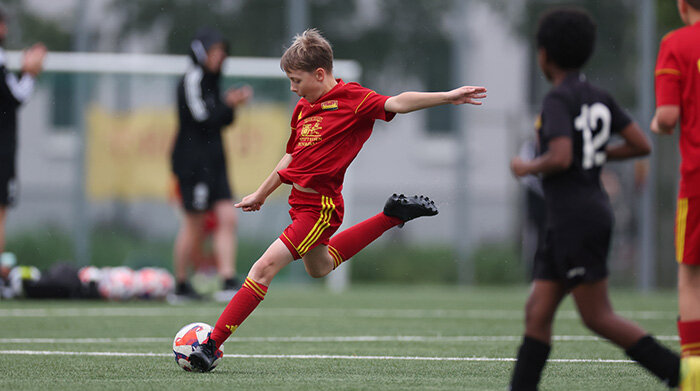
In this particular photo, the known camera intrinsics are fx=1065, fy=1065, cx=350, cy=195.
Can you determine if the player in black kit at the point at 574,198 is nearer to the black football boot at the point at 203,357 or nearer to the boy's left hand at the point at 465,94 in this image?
the boy's left hand at the point at 465,94

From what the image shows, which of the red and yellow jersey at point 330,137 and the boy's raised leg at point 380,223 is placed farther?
the boy's raised leg at point 380,223

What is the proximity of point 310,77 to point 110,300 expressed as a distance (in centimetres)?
581

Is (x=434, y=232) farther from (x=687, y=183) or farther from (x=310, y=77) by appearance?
(x=687, y=183)

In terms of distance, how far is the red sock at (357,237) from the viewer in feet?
18.0

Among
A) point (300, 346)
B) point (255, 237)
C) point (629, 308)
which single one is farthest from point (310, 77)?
point (255, 237)

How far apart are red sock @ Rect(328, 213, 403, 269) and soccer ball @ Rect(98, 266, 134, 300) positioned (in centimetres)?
514

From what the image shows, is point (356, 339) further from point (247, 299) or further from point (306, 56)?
point (306, 56)

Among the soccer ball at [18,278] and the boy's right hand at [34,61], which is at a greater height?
the boy's right hand at [34,61]

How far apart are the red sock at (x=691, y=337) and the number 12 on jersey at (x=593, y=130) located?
814 mm

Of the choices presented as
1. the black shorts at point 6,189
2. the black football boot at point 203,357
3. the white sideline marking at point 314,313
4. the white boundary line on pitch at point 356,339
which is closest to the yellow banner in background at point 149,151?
the black shorts at point 6,189

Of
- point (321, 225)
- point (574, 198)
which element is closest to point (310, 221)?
point (321, 225)

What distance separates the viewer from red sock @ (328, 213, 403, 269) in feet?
18.0

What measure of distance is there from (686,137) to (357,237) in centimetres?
198

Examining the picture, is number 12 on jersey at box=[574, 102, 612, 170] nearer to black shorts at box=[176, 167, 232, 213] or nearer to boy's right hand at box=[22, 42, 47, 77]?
boy's right hand at box=[22, 42, 47, 77]
